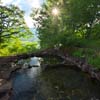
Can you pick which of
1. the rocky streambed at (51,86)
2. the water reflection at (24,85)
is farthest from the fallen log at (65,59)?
the water reflection at (24,85)

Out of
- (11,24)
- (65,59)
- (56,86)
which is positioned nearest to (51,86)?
(56,86)

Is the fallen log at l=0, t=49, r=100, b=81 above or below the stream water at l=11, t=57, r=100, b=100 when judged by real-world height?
above

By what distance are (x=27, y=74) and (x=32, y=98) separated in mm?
12984

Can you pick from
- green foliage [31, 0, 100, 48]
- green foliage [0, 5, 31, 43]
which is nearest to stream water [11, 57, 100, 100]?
green foliage [31, 0, 100, 48]

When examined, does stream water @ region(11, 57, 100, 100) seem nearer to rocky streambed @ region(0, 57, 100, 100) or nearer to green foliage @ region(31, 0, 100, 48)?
rocky streambed @ region(0, 57, 100, 100)

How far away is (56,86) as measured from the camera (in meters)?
27.0

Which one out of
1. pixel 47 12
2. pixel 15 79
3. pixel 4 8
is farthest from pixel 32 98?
pixel 47 12

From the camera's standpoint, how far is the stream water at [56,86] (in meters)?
23.2

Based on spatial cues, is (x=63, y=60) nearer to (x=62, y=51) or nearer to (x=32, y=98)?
(x=62, y=51)

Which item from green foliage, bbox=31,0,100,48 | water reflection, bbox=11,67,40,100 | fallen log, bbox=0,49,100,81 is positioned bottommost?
water reflection, bbox=11,67,40,100

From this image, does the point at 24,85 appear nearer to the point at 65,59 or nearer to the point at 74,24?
the point at 65,59

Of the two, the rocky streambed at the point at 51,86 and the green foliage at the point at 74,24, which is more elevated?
the green foliage at the point at 74,24

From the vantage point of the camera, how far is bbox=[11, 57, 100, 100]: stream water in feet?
76.0

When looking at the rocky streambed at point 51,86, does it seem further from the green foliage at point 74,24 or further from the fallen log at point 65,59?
the green foliage at point 74,24
